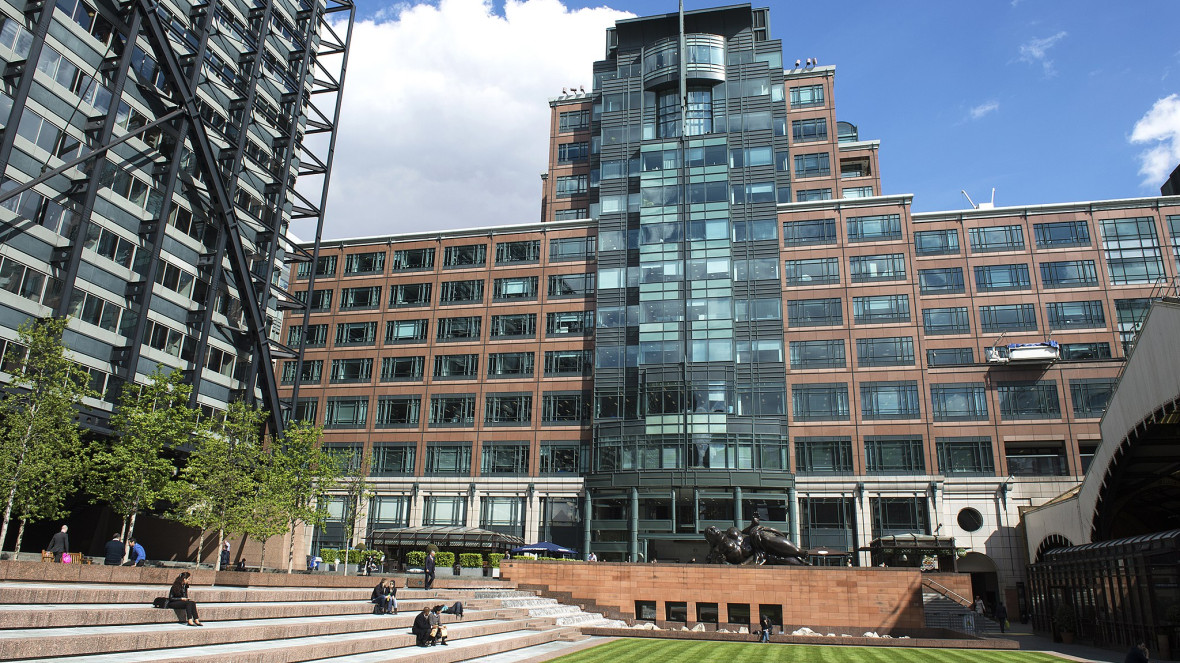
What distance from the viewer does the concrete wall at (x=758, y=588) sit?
133ft

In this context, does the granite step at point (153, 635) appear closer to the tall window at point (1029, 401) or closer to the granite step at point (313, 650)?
the granite step at point (313, 650)

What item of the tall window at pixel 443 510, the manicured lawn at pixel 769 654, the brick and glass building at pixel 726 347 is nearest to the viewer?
the manicured lawn at pixel 769 654

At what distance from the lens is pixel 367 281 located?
73375 mm

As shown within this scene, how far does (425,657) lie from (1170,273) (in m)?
64.9

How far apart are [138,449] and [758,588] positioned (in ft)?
106

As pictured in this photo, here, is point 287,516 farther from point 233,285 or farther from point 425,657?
point 425,657

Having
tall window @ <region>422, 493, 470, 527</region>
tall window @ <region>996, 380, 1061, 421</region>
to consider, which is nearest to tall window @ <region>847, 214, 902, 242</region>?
tall window @ <region>996, 380, 1061, 421</region>

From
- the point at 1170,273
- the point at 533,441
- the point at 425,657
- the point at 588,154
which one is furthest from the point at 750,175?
the point at 425,657

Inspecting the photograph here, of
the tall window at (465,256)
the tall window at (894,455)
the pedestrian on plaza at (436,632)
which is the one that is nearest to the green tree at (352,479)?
the tall window at (465,256)

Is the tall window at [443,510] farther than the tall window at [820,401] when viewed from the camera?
Yes

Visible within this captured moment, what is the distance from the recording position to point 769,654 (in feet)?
94.5

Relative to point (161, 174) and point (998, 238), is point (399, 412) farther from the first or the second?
point (998, 238)

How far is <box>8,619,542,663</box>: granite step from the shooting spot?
1417 centimetres

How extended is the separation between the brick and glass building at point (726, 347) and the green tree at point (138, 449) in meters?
17.5
